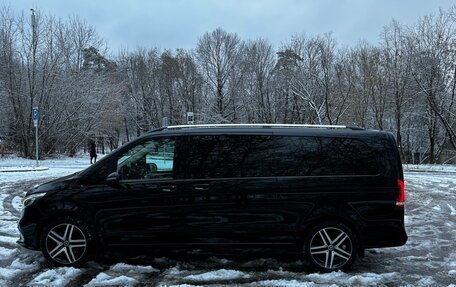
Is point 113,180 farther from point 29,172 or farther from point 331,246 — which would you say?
point 29,172

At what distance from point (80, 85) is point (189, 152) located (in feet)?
118

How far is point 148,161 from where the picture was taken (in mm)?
5512

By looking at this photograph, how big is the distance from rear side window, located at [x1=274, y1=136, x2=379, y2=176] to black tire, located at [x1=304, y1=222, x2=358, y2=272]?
73 cm

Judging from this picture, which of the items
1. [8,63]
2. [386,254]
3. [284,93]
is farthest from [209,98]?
[386,254]

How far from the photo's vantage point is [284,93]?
5250 cm

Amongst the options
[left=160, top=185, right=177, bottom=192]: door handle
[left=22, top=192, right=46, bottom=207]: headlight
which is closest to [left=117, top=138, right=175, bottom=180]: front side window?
[left=160, top=185, right=177, bottom=192]: door handle

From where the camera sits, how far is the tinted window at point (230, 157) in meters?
5.43

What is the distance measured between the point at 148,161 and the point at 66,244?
1.58m

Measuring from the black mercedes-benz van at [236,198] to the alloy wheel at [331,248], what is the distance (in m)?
0.01

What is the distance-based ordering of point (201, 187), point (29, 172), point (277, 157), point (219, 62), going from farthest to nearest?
point (219, 62)
point (29, 172)
point (277, 157)
point (201, 187)

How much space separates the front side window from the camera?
215 inches

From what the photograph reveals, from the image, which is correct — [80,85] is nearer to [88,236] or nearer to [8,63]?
[8,63]

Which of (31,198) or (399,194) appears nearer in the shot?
(399,194)

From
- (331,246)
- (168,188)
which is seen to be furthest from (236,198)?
(331,246)
